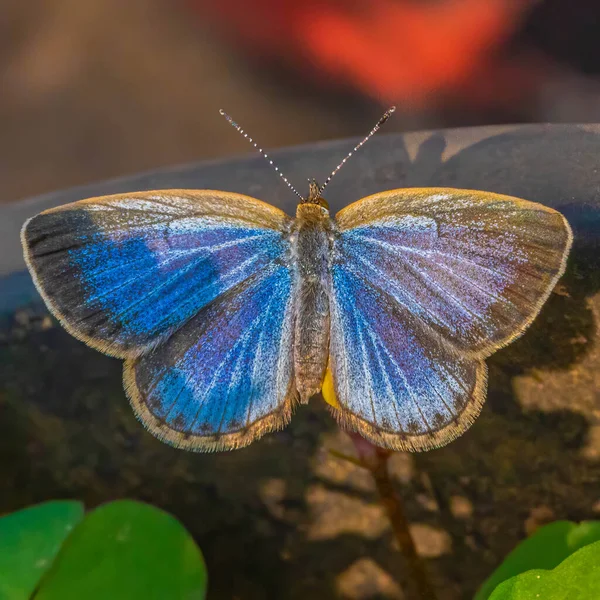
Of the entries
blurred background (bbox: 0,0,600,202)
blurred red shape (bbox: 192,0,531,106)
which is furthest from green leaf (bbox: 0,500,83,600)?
blurred red shape (bbox: 192,0,531,106)

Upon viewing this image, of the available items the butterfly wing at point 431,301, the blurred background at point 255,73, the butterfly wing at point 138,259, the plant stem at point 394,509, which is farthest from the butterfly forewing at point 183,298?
the blurred background at point 255,73

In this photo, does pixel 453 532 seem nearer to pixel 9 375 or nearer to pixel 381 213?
pixel 381 213

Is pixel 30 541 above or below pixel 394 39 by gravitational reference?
below

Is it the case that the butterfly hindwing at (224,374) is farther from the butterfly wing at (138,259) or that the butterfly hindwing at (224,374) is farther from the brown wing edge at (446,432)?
the brown wing edge at (446,432)

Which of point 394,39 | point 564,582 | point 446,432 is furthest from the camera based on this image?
point 394,39

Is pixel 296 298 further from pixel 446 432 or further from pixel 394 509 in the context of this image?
pixel 394 509

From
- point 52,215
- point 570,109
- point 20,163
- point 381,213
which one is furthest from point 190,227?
point 570,109

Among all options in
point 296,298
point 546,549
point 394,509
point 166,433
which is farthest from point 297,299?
point 546,549
